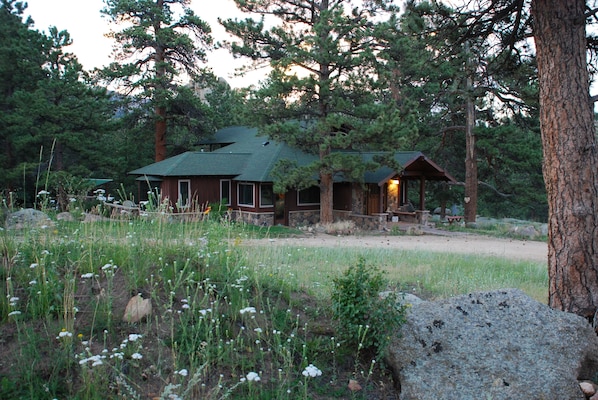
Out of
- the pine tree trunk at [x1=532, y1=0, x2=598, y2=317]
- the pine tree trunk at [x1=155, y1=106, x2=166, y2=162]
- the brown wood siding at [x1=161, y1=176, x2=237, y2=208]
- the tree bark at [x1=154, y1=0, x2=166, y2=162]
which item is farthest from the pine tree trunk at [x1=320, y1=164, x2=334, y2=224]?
the pine tree trunk at [x1=532, y1=0, x2=598, y2=317]

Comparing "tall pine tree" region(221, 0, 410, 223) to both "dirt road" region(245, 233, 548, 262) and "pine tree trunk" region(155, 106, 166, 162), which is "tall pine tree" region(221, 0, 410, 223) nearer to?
"dirt road" region(245, 233, 548, 262)

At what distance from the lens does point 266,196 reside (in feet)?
70.1

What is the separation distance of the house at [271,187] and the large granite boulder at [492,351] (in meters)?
16.4

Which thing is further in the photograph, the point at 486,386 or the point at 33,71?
the point at 33,71

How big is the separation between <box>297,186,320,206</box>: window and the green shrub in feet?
59.8

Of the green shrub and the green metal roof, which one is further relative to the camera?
the green metal roof

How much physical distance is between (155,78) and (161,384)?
2234 centimetres

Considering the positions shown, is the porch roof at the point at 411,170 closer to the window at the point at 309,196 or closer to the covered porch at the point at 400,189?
the covered porch at the point at 400,189

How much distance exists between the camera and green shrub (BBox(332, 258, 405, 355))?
3.44 metres

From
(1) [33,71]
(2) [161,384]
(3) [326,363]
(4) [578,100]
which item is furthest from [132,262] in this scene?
(1) [33,71]

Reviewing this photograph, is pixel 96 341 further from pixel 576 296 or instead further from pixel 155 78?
pixel 155 78

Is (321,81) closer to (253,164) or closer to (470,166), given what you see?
(253,164)

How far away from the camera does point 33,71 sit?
20266 mm

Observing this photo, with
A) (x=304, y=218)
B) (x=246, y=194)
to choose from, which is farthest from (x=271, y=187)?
(x=304, y=218)
